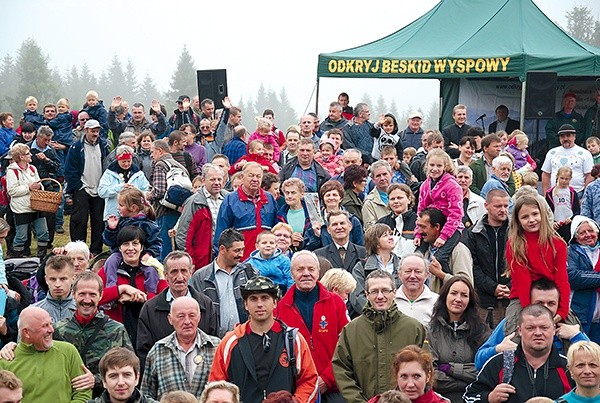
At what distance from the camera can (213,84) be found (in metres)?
17.8

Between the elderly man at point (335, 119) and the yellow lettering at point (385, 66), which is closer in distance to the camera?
the elderly man at point (335, 119)

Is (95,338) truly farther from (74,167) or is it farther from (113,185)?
(74,167)

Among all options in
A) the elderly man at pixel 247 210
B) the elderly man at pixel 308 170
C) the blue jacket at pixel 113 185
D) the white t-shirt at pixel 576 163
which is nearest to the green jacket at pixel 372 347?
the elderly man at pixel 247 210

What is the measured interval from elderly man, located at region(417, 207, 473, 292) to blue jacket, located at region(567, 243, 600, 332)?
105cm

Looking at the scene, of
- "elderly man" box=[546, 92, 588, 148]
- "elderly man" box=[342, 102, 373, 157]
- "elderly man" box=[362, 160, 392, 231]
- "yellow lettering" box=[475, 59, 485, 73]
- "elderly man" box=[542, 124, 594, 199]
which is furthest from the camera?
"elderly man" box=[546, 92, 588, 148]

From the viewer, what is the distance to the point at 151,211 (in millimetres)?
8922

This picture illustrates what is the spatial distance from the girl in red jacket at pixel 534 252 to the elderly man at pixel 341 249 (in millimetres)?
1835

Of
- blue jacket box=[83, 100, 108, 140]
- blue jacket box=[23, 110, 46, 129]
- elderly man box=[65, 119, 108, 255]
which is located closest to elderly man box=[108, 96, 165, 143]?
blue jacket box=[83, 100, 108, 140]

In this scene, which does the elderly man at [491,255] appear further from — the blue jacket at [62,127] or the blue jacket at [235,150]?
the blue jacket at [62,127]

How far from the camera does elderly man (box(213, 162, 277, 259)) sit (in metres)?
9.69

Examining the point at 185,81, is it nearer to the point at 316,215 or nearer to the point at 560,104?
the point at 560,104

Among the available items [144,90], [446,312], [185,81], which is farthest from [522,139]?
[144,90]

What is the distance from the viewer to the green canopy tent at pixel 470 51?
16.3m

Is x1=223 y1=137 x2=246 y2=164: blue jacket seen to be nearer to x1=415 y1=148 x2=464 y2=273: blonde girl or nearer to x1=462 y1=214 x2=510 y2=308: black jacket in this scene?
x1=415 y1=148 x2=464 y2=273: blonde girl
